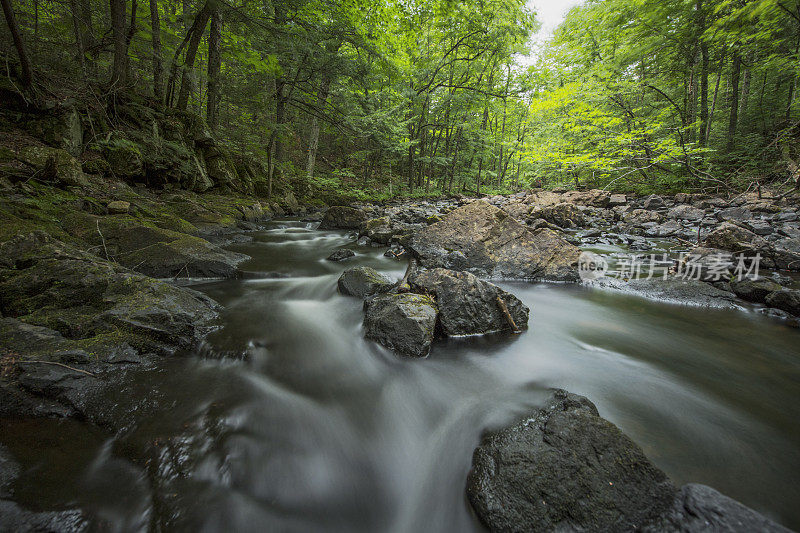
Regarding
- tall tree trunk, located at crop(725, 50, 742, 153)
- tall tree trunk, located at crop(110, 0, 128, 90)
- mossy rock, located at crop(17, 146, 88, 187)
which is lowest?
mossy rock, located at crop(17, 146, 88, 187)

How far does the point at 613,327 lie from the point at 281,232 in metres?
8.18

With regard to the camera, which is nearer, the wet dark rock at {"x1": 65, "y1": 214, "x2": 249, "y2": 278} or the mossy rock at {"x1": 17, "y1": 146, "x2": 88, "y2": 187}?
the wet dark rock at {"x1": 65, "y1": 214, "x2": 249, "y2": 278}

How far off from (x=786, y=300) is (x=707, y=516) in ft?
14.5

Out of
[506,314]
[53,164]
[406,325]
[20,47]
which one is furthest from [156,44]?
[506,314]

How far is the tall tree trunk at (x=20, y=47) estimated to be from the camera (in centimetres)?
477

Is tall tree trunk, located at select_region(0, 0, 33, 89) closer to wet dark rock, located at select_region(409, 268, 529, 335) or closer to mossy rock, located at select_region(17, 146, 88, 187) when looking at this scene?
mossy rock, located at select_region(17, 146, 88, 187)

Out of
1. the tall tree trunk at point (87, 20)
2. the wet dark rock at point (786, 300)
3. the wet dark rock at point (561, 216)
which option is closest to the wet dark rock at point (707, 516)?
the wet dark rock at point (786, 300)

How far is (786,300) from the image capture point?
3.63m

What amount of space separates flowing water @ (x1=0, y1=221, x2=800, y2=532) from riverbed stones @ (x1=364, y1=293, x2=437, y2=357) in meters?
0.13

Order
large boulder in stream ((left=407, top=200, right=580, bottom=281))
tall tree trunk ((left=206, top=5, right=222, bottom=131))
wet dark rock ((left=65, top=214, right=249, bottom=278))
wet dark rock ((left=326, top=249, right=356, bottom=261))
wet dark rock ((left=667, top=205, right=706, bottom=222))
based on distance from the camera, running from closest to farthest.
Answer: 1. wet dark rock ((left=65, top=214, right=249, bottom=278))
2. large boulder in stream ((left=407, top=200, right=580, bottom=281))
3. wet dark rock ((left=326, top=249, right=356, bottom=261))
4. tall tree trunk ((left=206, top=5, right=222, bottom=131))
5. wet dark rock ((left=667, top=205, right=706, bottom=222))

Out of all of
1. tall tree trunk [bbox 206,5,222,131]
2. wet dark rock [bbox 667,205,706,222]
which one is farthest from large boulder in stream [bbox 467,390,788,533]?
tall tree trunk [bbox 206,5,222,131]

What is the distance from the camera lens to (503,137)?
80.7 feet

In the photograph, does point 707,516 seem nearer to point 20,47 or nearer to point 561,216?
point 20,47

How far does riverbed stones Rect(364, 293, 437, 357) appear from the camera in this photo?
9.13 ft
